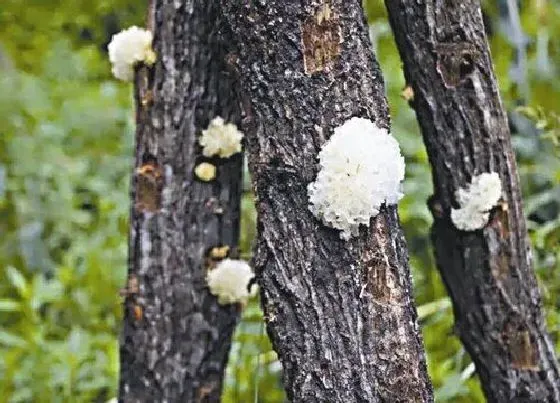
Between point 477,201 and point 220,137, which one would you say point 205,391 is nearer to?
point 220,137

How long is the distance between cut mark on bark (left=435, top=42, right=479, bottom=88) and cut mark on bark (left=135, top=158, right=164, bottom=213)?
602 mm

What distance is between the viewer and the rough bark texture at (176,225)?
5.76 feet

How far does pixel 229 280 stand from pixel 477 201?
54cm

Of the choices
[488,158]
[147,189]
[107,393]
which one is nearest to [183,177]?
[147,189]

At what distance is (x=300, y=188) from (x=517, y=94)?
2375 millimetres

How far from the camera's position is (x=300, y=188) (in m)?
1.18

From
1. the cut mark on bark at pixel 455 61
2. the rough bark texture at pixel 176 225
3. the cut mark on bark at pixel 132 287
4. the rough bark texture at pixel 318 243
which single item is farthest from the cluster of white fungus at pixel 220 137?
the rough bark texture at pixel 318 243

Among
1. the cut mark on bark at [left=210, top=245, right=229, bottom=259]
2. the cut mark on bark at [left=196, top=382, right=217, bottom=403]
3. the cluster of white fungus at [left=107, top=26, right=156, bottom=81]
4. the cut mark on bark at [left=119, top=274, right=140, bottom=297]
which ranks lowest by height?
the cut mark on bark at [left=196, top=382, right=217, bottom=403]

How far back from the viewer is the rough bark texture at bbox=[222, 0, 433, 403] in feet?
3.85

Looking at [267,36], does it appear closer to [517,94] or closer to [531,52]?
[517,94]

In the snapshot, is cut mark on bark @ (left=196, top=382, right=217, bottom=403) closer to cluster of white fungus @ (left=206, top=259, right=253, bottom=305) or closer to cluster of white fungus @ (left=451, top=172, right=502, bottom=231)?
cluster of white fungus @ (left=206, top=259, right=253, bottom=305)

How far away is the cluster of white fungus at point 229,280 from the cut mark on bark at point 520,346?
1.76 ft

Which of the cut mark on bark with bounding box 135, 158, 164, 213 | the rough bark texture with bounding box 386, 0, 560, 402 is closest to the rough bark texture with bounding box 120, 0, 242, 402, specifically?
the cut mark on bark with bounding box 135, 158, 164, 213

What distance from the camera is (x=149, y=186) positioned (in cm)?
183
